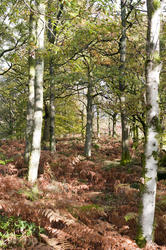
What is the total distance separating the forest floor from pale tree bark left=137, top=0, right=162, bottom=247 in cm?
45

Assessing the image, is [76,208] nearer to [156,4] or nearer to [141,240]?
[141,240]

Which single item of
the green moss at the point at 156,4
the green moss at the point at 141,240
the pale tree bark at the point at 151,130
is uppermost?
the green moss at the point at 156,4

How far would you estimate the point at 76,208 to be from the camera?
215 inches

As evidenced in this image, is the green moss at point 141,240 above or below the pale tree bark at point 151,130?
below

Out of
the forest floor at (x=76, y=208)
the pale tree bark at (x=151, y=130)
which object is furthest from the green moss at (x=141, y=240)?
the forest floor at (x=76, y=208)

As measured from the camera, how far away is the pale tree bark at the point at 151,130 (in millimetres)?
3629

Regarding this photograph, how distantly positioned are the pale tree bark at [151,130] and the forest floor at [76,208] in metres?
0.45

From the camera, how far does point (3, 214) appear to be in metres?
4.45

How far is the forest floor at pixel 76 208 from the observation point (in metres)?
3.64

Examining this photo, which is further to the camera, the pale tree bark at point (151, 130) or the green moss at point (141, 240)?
the green moss at point (141, 240)

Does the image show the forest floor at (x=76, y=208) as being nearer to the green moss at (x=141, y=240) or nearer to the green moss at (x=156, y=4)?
the green moss at (x=141, y=240)

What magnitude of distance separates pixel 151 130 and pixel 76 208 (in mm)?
3309

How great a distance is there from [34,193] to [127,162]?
682cm

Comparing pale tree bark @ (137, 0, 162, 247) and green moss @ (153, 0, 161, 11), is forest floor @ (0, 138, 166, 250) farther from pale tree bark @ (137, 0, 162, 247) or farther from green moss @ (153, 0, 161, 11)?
green moss @ (153, 0, 161, 11)
